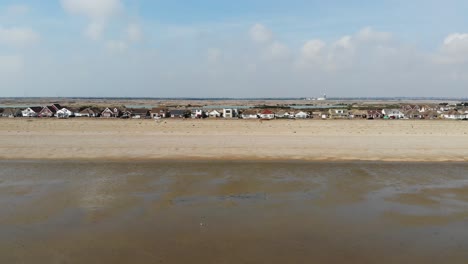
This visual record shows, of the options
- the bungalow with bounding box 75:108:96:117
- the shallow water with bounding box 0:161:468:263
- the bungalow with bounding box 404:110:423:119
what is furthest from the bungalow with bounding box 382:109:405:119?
the bungalow with bounding box 75:108:96:117

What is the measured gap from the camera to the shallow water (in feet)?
25.4

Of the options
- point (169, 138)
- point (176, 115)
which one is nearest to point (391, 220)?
point (169, 138)

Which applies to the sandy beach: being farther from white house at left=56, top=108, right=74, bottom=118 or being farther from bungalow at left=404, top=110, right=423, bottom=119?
bungalow at left=404, top=110, right=423, bottom=119

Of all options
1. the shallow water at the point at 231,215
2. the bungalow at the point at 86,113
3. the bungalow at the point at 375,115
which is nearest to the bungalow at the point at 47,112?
the bungalow at the point at 86,113

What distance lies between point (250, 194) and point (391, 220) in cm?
433

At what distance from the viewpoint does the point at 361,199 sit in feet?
39.2

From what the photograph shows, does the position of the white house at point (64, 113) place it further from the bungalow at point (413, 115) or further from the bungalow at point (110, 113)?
the bungalow at point (413, 115)

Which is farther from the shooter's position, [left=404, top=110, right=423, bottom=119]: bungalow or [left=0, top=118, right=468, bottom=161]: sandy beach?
[left=404, top=110, right=423, bottom=119]: bungalow

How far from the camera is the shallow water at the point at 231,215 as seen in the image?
7734mm

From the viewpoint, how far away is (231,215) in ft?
33.1

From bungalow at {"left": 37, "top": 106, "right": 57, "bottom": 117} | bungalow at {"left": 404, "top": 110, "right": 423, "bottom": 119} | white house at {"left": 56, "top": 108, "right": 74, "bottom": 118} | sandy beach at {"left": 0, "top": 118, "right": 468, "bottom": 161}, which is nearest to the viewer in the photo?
sandy beach at {"left": 0, "top": 118, "right": 468, "bottom": 161}

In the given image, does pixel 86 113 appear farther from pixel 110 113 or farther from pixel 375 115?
pixel 375 115

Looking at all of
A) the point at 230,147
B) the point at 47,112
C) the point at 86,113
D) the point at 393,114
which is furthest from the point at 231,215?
the point at 393,114

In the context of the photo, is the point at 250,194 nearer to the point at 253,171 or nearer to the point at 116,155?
the point at 253,171
